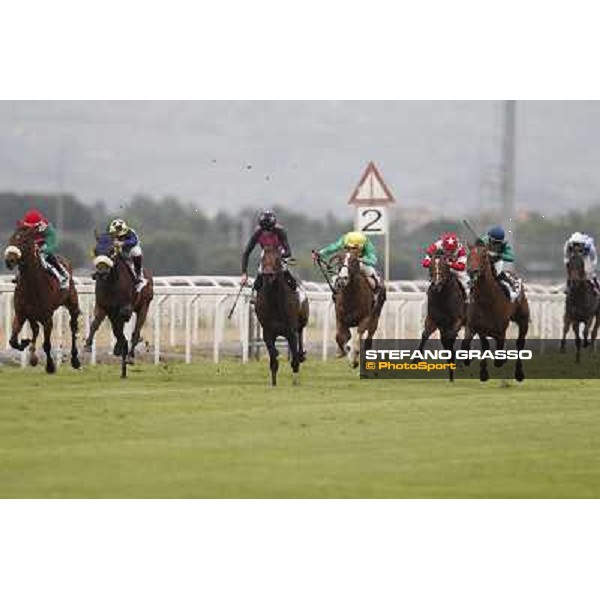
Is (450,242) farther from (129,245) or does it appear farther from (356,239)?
(129,245)

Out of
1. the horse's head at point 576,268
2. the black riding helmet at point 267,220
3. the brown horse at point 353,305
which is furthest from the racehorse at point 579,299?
the black riding helmet at point 267,220

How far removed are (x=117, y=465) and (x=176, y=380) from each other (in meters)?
4.08

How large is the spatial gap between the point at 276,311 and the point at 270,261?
46cm

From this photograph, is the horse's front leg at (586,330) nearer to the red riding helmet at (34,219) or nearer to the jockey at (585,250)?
the jockey at (585,250)

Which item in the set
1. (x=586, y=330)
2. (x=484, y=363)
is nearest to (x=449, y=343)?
(x=484, y=363)

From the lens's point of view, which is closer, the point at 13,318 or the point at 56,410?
the point at 56,410

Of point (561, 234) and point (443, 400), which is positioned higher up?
point (561, 234)

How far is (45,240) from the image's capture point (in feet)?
53.0

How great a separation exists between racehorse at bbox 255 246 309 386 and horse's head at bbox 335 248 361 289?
0.43 meters

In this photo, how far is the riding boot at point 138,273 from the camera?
16641 mm

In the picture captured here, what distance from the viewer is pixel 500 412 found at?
1545 centimetres

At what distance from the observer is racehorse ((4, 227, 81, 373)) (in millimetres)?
A: 16203

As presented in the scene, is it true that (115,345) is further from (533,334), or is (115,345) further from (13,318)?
(533,334)

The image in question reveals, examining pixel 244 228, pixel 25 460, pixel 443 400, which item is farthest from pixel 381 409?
pixel 25 460
